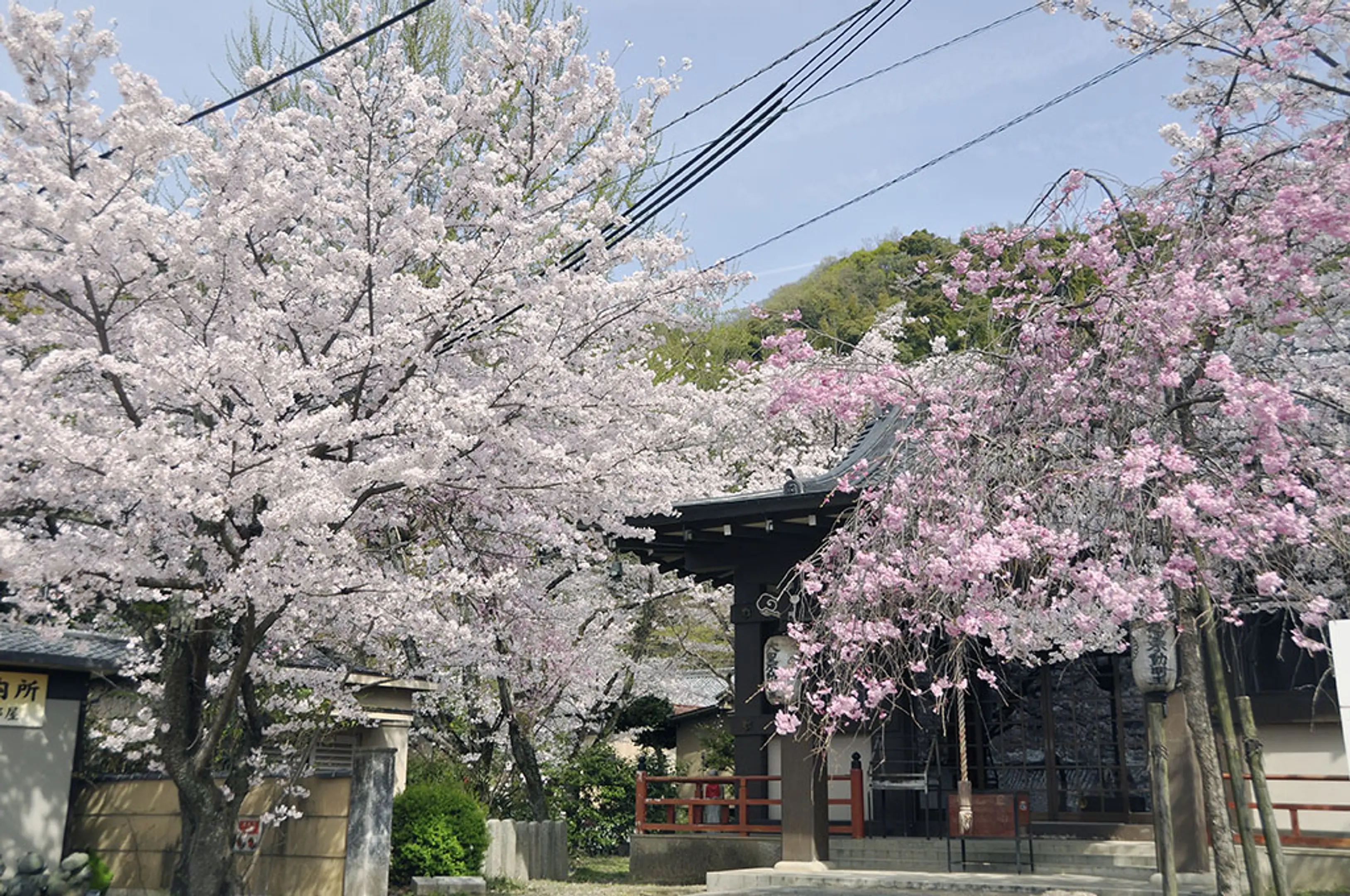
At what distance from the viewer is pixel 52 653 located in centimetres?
1191

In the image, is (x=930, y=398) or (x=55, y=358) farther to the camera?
(x=930, y=398)

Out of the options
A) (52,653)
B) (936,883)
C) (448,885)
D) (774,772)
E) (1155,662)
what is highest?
(52,653)

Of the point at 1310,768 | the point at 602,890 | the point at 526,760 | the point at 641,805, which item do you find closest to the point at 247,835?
the point at 602,890

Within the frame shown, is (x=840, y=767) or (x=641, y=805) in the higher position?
(x=840, y=767)

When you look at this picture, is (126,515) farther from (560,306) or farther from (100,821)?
(100,821)

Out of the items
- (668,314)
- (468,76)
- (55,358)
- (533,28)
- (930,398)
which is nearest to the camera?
(55,358)

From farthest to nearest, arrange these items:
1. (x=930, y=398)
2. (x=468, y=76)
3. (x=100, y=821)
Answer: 1. (x=100, y=821)
2. (x=468, y=76)
3. (x=930, y=398)

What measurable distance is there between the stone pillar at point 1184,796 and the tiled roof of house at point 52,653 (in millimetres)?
10578

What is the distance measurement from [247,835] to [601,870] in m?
7.65

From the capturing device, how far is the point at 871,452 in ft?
45.0

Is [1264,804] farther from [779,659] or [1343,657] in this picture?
[779,659]

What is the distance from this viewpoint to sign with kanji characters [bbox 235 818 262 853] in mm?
12047

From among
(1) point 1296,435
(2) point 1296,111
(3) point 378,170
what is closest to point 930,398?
(1) point 1296,435

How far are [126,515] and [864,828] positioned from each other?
9788 millimetres
